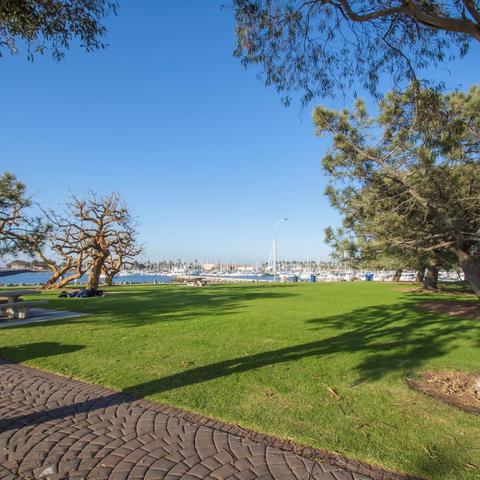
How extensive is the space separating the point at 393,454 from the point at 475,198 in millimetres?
6364

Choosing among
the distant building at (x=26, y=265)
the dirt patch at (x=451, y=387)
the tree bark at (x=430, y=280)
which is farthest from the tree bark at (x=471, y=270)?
the distant building at (x=26, y=265)

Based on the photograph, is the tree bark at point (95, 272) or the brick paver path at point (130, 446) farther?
the tree bark at point (95, 272)

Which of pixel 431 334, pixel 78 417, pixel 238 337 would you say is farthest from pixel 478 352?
pixel 78 417

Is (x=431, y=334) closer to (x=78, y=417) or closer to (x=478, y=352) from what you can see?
(x=478, y=352)

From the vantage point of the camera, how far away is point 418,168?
7.89 metres

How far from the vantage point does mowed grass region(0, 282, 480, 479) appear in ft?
12.0

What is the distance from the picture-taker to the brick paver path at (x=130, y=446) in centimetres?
306

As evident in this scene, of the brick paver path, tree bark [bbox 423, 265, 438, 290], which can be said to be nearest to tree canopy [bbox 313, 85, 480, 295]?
the brick paver path

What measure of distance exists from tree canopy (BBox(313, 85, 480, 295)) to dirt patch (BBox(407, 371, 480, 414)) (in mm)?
2185

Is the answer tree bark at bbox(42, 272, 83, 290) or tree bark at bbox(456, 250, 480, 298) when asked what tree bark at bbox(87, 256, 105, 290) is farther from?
tree bark at bbox(456, 250, 480, 298)

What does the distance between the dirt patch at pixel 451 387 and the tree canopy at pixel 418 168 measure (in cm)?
219

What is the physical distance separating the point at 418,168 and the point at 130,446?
7.29m

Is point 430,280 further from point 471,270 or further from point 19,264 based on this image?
point 19,264

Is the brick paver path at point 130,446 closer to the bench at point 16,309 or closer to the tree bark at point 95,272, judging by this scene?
the bench at point 16,309
